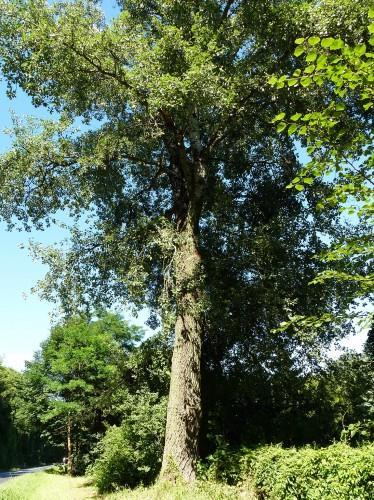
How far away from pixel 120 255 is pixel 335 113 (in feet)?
29.3

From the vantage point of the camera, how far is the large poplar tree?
10836 millimetres

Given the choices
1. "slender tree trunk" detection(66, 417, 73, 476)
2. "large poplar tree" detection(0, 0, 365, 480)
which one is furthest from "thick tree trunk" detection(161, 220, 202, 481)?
"slender tree trunk" detection(66, 417, 73, 476)

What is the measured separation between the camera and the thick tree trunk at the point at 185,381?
10508 mm

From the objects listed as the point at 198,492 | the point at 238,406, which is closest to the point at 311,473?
the point at 198,492

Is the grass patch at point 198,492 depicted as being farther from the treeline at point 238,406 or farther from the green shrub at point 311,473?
the treeline at point 238,406

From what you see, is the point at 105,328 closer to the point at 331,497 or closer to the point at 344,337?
the point at 344,337

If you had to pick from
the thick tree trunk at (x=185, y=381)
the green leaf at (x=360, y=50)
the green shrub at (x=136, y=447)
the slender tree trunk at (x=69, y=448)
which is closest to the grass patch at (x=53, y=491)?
the green shrub at (x=136, y=447)

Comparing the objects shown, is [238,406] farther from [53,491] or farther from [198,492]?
[53,491]

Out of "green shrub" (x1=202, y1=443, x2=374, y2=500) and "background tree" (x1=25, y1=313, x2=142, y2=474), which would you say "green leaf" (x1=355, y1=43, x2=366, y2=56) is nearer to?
"green shrub" (x1=202, y1=443, x2=374, y2=500)

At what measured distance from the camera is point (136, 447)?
45.3ft

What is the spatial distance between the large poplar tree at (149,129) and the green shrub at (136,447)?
2837mm

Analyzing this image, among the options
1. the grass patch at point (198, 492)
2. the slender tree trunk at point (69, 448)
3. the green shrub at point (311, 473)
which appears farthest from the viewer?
the slender tree trunk at point (69, 448)

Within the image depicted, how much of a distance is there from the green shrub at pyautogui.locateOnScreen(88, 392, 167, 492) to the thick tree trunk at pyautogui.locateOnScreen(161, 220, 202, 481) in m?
2.59

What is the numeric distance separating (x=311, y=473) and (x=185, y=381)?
3936 mm
